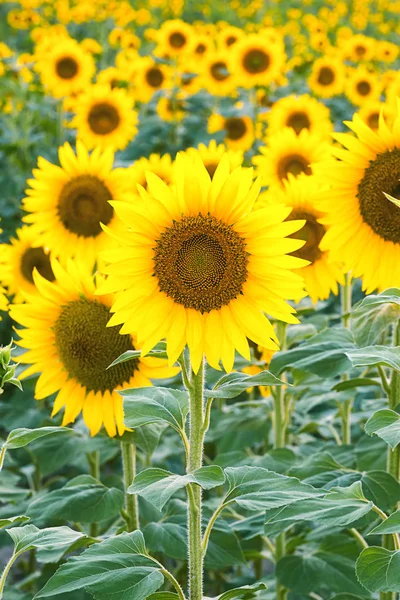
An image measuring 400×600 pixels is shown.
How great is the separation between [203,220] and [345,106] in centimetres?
571

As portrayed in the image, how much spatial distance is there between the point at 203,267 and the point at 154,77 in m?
4.89

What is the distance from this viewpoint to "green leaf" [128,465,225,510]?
1.42m

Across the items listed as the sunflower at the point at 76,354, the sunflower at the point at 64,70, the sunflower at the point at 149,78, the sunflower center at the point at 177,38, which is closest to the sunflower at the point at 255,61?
the sunflower center at the point at 177,38

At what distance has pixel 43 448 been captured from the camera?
2.38 m

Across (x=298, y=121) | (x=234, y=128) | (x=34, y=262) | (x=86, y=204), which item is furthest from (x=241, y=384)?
(x=234, y=128)

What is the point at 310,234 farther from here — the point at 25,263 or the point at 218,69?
the point at 218,69

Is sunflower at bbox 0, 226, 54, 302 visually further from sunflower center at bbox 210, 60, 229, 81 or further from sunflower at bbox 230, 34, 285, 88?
sunflower center at bbox 210, 60, 229, 81

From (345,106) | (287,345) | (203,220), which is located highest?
(345,106)

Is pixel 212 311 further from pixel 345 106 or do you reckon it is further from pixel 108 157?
pixel 345 106

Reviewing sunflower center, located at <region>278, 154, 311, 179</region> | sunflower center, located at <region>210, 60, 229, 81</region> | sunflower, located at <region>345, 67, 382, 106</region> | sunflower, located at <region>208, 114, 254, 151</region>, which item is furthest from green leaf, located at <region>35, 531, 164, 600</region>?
sunflower, located at <region>345, 67, 382, 106</region>

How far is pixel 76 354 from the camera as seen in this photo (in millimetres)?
2107

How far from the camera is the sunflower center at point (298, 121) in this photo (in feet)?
15.7

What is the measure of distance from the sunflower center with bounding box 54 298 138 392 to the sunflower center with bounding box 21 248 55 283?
104cm

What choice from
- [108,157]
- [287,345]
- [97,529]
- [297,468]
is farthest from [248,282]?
[108,157]
